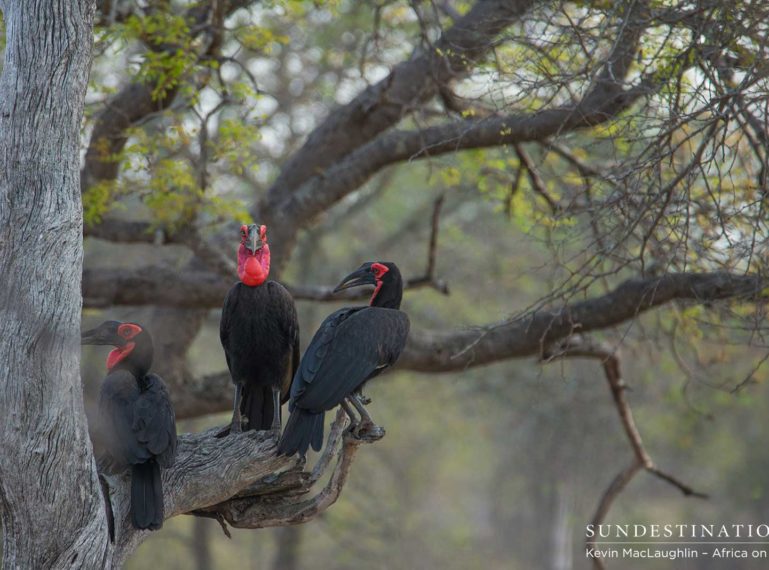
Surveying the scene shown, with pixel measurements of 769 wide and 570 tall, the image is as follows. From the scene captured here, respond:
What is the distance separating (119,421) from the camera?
464cm

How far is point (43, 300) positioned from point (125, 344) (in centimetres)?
122

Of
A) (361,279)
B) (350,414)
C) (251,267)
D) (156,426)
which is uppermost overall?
(361,279)

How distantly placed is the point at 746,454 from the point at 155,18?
760 inches

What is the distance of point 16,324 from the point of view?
408 cm

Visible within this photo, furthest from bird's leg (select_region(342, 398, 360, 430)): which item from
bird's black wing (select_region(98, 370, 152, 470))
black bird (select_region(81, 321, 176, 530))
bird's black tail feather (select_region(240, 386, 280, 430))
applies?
bird's black wing (select_region(98, 370, 152, 470))

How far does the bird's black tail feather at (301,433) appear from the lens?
4.77 metres

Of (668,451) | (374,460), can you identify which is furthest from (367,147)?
(668,451)

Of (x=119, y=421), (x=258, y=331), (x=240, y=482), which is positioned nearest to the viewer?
(x=119, y=421)

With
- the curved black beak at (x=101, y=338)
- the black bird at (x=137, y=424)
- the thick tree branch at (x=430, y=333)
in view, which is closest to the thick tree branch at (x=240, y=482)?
the black bird at (x=137, y=424)

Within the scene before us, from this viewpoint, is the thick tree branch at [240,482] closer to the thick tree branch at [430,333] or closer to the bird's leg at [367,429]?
the bird's leg at [367,429]

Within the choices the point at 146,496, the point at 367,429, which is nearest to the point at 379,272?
the point at 367,429

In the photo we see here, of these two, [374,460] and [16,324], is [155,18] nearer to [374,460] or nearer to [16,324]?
[16,324]

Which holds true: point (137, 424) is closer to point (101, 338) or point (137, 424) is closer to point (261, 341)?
point (101, 338)

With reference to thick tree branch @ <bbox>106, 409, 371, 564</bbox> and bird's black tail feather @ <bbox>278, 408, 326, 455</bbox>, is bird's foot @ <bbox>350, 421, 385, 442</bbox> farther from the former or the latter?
bird's black tail feather @ <bbox>278, 408, 326, 455</bbox>
